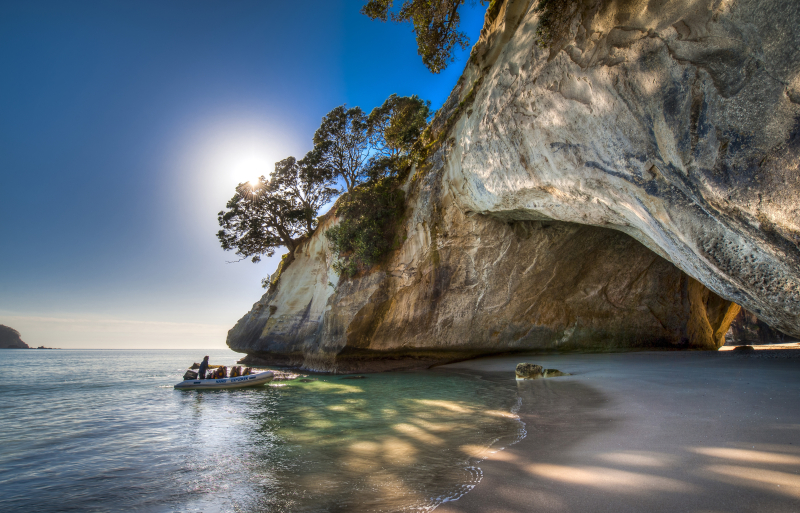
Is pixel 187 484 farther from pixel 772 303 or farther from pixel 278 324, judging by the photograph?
pixel 278 324

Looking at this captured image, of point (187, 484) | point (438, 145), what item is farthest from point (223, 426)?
point (438, 145)

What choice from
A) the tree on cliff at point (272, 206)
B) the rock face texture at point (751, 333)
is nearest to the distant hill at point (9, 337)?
the tree on cliff at point (272, 206)

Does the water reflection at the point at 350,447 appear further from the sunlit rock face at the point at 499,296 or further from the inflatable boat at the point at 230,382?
the sunlit rock face at the point at 499,296

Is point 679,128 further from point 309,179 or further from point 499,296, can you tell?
point 309,179

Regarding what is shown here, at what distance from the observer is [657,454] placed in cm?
377

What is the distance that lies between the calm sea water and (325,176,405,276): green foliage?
24.6ft

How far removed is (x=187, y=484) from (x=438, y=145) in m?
13.2

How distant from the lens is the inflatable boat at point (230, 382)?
48.1 feet

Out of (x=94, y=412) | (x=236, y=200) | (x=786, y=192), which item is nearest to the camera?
(x=786, y=192)

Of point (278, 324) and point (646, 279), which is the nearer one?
point (646, 279)

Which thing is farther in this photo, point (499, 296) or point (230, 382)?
point (499, 296)

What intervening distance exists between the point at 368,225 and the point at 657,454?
47.6ft

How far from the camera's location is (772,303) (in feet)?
17.7

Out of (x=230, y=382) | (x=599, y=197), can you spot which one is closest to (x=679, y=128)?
(x=599, y=197)
